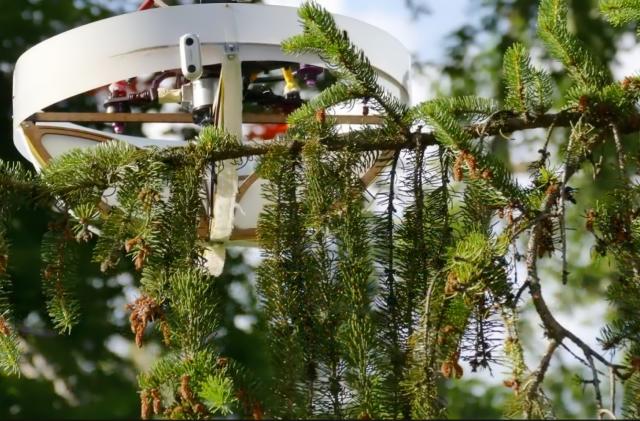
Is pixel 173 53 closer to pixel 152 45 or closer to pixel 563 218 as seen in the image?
pixel 152 45

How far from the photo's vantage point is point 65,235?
1.86m

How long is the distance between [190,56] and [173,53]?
0.24ft

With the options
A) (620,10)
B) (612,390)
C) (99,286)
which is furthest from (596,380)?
(99,286)

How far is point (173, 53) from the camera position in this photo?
2.05 metres

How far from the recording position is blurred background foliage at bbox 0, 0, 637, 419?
5168 mm

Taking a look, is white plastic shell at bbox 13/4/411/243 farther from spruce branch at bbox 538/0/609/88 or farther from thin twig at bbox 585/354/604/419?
thin twig at bbox 585/354/604/419

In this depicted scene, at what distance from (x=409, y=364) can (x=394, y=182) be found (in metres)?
0.35

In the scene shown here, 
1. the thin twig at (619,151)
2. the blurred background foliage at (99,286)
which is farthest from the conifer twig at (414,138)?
the blurred background foliage at (99,286)

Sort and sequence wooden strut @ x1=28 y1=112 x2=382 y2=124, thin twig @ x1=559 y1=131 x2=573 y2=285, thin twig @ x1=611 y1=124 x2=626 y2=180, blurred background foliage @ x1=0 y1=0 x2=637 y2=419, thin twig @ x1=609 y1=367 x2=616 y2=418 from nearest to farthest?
thin twig @ x1=609 y1=367 x2=616 y2=418
thin twig @ x1=559 y1=131 x2=573 y2=285
thin twig @ x1=611 y1=124 x2=626 y2=180
wooden strut @ x1=28 y1=112 x2=382 y2=124
blurred background foliage @ x1=0 y1=0 x2=637 y2=419

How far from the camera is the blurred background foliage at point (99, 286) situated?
5168mm

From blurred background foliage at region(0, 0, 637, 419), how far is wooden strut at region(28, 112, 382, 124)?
2.33 m

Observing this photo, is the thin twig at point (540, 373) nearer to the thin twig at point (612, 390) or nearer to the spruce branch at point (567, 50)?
the thin twig at point (612, 390)

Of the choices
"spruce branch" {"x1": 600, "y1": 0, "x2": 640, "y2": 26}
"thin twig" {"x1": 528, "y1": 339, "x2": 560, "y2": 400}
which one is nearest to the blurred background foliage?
"spruce branch" {"x1": 600, "y1": 0, "x2": 640, "y2": 26}

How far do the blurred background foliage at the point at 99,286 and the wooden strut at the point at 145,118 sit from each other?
2330mm
